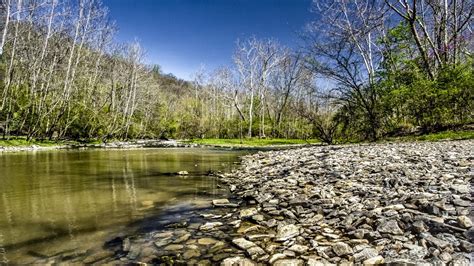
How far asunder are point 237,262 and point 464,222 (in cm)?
265

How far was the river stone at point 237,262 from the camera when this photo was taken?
3716 mm

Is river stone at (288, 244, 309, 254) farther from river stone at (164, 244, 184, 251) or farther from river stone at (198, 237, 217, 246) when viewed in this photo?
river stone at (164, 244, 184, 251)

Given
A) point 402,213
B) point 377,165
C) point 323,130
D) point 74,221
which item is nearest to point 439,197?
point 402,213

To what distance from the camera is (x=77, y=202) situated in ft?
22.8

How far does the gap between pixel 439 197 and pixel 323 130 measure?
2166 cm

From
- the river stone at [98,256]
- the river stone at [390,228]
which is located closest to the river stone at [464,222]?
the river stone at [390,228]

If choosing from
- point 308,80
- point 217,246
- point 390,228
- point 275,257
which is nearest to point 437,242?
point 390,228

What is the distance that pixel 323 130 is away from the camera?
25922 millimetres

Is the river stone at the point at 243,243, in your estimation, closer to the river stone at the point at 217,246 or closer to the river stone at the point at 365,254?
the river stone at the point at 217,246

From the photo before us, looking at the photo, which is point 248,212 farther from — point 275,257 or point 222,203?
point 275,257

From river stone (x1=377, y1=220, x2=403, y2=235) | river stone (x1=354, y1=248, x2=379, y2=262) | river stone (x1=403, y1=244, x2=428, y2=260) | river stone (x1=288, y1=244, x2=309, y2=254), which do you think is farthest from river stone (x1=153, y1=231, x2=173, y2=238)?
river stone (x1=403, y1=244, x2=428, y2=260)

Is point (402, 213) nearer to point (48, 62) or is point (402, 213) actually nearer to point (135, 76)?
point (48, 62)

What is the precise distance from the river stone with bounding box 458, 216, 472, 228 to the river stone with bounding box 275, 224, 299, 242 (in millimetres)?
1948

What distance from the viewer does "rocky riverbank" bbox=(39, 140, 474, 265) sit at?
3619 mm
